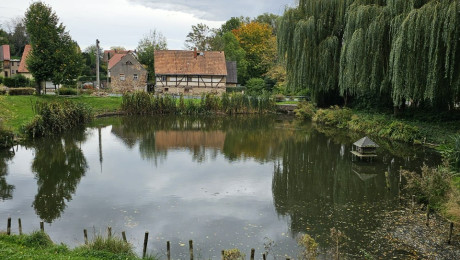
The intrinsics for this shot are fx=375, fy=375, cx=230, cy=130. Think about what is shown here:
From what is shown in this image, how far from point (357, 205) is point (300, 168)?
4.63 meters

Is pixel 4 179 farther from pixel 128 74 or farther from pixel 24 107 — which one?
pixel 128 74

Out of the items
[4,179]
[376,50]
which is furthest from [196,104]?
[4,179]

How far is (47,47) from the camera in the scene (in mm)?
30828

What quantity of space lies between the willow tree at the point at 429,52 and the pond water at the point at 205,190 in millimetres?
3324

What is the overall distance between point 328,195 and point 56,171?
1034 centimetres

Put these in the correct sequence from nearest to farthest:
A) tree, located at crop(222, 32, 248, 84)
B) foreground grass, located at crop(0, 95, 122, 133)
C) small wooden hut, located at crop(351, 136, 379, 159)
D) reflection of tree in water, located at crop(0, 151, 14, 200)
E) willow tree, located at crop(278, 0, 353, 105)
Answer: reflection of tree in water, located at crop(0, 151, 14, 200) → small wooden hut, located at crop(351, 136, 379, 159) → foreground grass, located at crop(0, 95, 122, 133) → willow tree, located at crop(278, 0, 353, 105) → tree, located at crop(222, 32, 248, 84)

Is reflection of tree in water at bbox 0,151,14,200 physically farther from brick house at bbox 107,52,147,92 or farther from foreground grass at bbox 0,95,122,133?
brick house at bbox 107,52,147,92

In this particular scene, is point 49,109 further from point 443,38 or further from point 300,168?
point 443,38

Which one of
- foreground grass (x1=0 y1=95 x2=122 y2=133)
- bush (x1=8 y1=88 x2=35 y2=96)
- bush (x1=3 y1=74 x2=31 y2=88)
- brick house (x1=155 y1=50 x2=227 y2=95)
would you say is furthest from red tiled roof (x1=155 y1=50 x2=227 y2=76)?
bush (x1=8 y1=88 x2=35 y2=96)

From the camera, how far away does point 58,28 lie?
31531mm

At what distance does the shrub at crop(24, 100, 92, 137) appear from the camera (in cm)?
2095

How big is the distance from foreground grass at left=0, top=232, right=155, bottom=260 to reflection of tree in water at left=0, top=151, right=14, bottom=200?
5.00m

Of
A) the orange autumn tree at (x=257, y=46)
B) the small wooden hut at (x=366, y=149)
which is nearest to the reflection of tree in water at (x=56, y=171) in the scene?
the small wooden hut at (x=366, y=149)

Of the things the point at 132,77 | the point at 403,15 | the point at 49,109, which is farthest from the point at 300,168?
the point at 132,77
